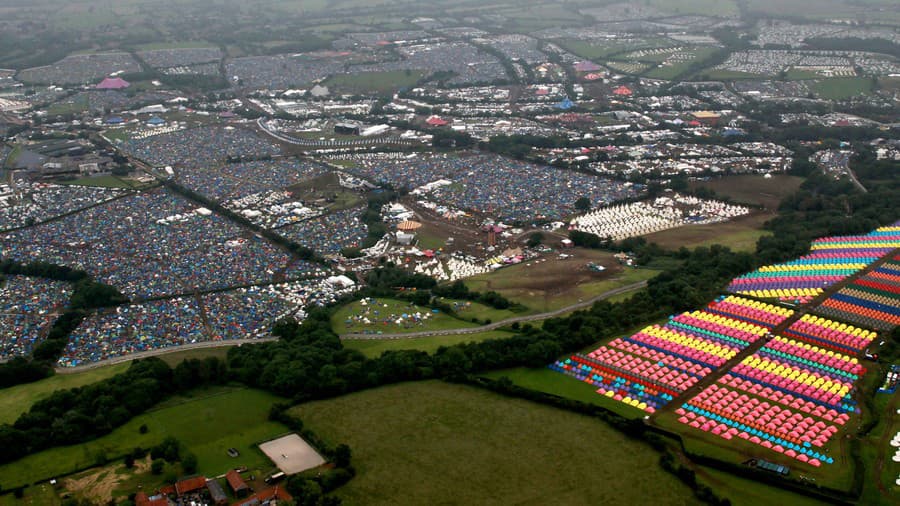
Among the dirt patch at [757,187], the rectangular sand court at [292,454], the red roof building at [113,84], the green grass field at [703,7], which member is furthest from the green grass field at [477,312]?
the green grass field at [703,7]

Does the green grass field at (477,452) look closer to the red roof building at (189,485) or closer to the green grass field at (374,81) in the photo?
the red roof building at (189,485)

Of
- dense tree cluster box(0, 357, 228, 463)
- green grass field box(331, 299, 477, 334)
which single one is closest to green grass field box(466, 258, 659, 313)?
green grass field box(331, 299, 477, 334)

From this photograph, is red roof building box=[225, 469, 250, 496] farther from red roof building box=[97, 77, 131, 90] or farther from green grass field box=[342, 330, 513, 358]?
red roof building box=[97, 77, 131, 90]

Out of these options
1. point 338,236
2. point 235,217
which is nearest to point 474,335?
point 338,236

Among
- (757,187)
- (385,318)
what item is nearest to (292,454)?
(385,318)

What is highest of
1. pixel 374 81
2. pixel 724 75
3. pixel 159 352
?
pixel 724 75

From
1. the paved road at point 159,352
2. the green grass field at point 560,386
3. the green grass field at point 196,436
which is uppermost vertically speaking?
the green grass field at point 560,386

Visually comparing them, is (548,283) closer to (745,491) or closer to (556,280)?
(556,280)

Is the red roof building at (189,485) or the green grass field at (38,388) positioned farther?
the green grass field at (38,388)
